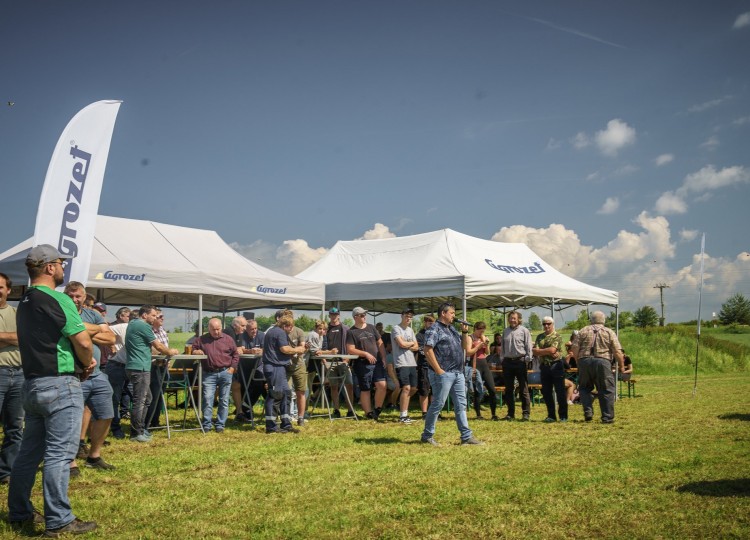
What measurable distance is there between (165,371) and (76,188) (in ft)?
8.32

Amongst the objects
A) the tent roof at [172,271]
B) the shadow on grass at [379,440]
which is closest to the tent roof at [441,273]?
the tent roof at [172,271]

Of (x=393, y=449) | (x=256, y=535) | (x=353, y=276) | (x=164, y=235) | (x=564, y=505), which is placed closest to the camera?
(x=256, y=535)

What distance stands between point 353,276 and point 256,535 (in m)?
10.9

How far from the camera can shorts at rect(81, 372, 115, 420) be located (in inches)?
236

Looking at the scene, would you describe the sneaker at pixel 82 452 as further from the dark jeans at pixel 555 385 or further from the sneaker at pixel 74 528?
the dark jeans at pixel 555 385

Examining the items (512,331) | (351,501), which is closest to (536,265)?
(512,331)

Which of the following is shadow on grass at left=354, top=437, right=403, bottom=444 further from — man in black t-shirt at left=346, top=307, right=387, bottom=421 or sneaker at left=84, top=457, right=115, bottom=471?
sneaker at left=84, top=457, right=115, bottom=471

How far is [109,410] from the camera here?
19.9 feet

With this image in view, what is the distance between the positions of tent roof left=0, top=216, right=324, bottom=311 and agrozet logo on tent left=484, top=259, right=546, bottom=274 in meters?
3.75

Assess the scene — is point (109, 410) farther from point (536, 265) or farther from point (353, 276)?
point (536, 265)

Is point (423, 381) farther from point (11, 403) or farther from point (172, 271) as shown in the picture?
point (11, 403)

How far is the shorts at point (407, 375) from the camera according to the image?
396 inches

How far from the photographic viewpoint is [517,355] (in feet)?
32.9

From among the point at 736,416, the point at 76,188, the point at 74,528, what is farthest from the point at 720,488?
the point at 76,188
